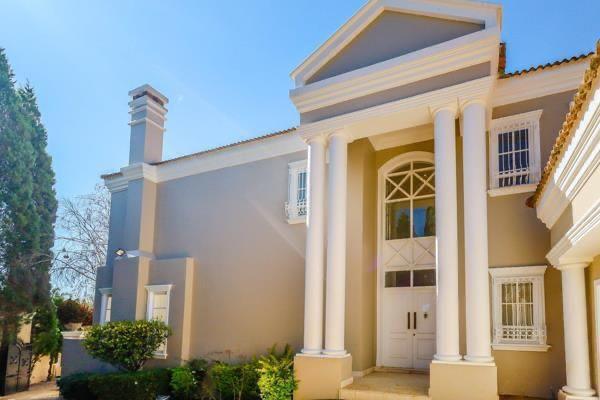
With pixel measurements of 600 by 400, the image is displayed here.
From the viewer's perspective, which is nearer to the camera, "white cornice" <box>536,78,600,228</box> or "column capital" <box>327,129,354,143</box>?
"white cornice" <box>536,78,600,228</box>

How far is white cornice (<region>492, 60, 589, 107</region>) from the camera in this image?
10117 mm

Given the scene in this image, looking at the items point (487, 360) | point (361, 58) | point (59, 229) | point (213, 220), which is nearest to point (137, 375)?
point (213, 220)

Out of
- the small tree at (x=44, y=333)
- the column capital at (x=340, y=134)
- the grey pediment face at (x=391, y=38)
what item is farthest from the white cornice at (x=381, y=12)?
the small tree at (x=44, y=333)

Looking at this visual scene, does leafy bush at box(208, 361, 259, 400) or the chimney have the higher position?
the chimney

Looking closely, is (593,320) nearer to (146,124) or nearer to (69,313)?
(146,124)

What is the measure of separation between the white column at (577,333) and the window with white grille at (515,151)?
2654 millimetres

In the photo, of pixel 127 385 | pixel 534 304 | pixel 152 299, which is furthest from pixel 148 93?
pixel 534 304

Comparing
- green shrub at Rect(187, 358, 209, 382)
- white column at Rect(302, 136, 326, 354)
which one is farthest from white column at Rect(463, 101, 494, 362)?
green shrub at Rect(187, 358, 209, 382)

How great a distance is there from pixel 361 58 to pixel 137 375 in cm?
911

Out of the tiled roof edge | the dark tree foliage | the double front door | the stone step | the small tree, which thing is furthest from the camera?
the small tree

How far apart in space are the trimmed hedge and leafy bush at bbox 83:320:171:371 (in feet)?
1.82

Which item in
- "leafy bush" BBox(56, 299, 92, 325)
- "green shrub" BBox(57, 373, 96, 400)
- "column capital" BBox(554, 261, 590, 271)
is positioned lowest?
"green shrub" BBox(57, 373, 96, 400)

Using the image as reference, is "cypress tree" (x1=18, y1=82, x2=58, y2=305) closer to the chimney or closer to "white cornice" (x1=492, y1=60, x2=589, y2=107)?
the chimney

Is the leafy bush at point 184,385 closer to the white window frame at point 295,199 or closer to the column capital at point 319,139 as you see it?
the white window frame at point 295,199
